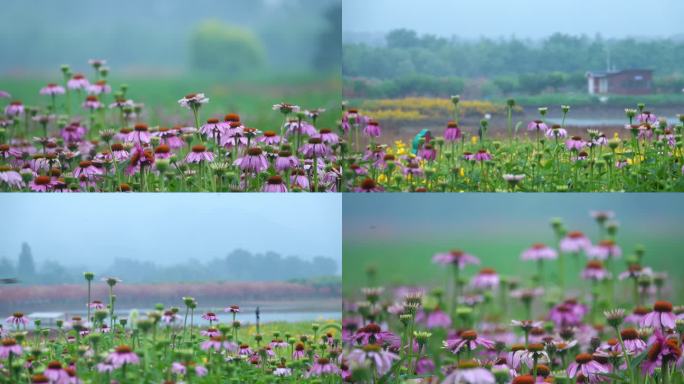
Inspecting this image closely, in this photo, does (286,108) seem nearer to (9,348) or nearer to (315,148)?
(315,148)

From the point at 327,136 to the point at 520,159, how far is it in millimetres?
673

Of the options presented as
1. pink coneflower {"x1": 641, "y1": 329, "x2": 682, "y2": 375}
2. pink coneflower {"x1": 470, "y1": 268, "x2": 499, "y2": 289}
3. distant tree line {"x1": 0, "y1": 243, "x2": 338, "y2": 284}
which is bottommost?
pink coneflower {"x1": 641, "y1": 329, "x2": 682, "y2": 375}

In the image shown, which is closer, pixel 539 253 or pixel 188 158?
pixel 188 158

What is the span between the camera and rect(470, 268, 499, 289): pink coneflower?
3646 millimetres

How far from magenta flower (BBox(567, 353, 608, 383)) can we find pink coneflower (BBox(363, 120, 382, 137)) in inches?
39.6

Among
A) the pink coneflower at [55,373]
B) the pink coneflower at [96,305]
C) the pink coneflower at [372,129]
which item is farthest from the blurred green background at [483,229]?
the pink coneflower at [55,373]

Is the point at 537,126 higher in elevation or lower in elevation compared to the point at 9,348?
higher

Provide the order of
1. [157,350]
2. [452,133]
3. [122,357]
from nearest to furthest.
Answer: [122,357]
[157,350]
[452,133]

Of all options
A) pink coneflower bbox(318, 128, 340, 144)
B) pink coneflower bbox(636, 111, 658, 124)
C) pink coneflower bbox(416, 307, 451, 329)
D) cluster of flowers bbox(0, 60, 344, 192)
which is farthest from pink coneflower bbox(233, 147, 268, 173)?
pink coneflower bbox(636, 111, 658, 124)

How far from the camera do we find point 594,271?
3.68 metres

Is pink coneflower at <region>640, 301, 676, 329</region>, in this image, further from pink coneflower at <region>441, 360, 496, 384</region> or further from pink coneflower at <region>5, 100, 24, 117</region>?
pink coneflower at <region>5, 100, 24, 117</region>

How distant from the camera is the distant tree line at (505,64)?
12.1 ft

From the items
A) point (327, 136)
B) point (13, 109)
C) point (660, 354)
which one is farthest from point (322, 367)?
point (13, 109)

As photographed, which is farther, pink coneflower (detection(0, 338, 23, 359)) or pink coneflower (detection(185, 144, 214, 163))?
pink coneflower (detection(185, 144, 214, 163))
